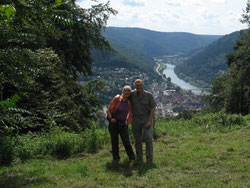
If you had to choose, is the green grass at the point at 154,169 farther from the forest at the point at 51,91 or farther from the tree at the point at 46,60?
the tree at the point at 46,60

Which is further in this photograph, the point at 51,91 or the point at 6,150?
the point at 51,91

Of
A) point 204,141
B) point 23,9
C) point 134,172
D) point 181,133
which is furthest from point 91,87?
point 23,9

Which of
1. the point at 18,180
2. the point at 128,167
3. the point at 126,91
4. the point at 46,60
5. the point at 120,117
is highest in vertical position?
the point at 46,60

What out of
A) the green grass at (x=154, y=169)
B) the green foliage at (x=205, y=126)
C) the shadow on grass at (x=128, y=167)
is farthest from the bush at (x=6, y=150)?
the green foliage at (x=205, y=126)

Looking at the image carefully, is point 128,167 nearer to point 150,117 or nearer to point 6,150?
point 150,117

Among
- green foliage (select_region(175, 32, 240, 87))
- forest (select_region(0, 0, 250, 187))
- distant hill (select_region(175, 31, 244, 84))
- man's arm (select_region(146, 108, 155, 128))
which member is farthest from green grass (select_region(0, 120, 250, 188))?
distant hill (select_region(175, 31, 244, 84))

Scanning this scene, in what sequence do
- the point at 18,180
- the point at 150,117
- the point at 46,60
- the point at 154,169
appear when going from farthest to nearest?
the point at 46,60 → the point at 150,117 → the point at 154,169 → the point at 18,180

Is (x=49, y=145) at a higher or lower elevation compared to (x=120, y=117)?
lower

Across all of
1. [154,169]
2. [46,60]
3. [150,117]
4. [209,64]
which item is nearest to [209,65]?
[209,64]
